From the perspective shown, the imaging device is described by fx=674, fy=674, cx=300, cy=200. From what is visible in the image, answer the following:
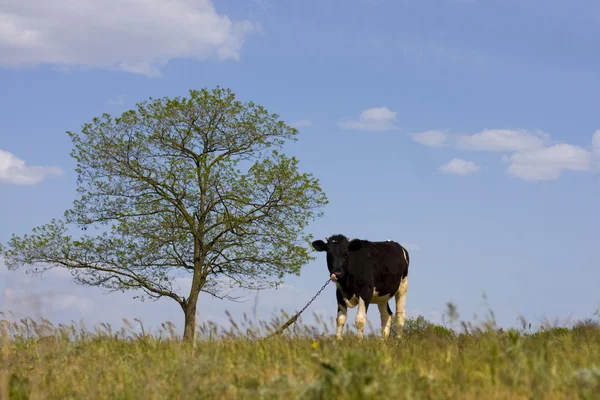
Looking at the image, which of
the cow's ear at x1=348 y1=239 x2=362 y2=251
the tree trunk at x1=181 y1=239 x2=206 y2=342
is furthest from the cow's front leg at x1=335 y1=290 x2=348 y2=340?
the tree trunk at x1=181 y1=239 x2=206 y2=342

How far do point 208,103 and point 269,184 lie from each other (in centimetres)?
424

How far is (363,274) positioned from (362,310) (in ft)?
3.21

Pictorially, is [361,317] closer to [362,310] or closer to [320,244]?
[362,310]

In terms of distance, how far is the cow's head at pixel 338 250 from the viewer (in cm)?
1362

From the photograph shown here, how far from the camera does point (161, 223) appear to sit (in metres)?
26.7

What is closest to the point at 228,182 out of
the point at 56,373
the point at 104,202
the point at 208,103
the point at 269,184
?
the point at 269,184

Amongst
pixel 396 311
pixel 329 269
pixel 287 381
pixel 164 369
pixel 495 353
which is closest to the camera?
pixel 287 381

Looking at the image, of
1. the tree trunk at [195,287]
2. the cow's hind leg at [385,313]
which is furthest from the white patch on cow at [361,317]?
the tree trunk at [195,287]

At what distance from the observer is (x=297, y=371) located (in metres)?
6.12

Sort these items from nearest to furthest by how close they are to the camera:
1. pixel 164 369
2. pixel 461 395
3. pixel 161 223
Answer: pixel 461 395 → pixel 164 369 → pixel 161 223

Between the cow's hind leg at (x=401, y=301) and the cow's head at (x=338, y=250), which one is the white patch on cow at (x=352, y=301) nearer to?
the cow's head at (x=338, y=250)

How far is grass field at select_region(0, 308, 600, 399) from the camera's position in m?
5.32

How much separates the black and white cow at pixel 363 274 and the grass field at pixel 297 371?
10.4 ft

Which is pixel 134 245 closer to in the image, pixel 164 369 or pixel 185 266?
pixel 185 266
